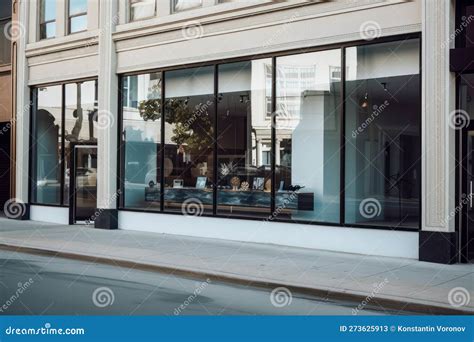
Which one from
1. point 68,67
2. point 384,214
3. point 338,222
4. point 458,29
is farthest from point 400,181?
point 68,67

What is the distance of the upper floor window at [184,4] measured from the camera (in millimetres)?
16223

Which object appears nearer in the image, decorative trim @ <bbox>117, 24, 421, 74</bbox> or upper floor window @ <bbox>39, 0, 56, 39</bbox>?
decorative trim @ <bbox>117, 24, 421, 74</bbox>

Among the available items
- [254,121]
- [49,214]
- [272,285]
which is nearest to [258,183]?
[254,121]

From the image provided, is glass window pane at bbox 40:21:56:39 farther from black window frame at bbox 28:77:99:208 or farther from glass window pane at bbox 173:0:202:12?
glass window pane at bbox 173:0:202:12

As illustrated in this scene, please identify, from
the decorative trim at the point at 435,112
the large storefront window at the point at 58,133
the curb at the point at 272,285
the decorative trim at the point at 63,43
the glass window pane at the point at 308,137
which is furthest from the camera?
the large storefront window at the point at 58,133

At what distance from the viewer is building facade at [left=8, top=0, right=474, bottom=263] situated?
39.3ft

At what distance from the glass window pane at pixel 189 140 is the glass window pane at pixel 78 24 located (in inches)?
152

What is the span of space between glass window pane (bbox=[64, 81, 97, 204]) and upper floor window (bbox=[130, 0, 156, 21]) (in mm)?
2474

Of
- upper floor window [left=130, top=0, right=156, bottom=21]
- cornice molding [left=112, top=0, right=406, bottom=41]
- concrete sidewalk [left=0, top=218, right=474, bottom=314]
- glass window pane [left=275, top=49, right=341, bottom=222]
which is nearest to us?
concrete sidewalk [left=0, top=218, right=474, bottom=314]

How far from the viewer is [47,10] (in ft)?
67.2

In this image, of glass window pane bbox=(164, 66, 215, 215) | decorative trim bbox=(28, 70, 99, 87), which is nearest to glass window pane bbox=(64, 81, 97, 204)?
decorative trim bbox=(28, 70, 99, 87)

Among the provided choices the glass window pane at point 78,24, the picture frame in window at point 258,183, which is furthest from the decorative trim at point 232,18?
the picture frame in window at point 258,183

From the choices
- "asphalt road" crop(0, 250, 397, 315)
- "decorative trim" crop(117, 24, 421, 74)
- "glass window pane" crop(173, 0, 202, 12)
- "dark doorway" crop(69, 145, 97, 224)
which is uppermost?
"glass window pane" crop(173, 0, 202, 12)

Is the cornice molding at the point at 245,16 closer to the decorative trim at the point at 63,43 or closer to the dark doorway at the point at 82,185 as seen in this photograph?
the decorative trim at the point at 63,43
